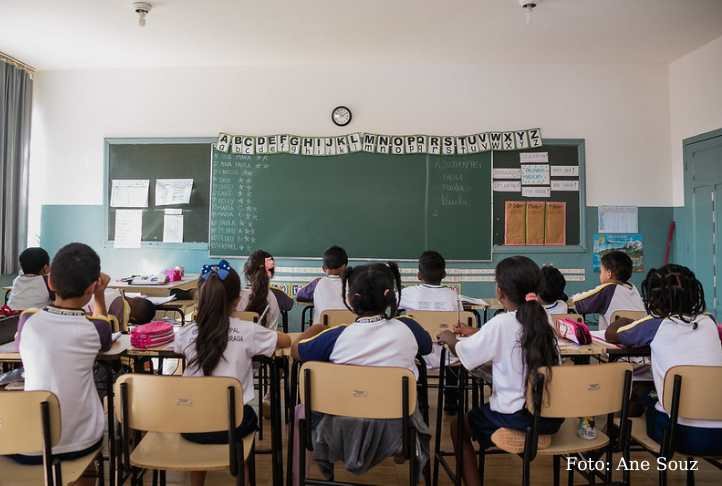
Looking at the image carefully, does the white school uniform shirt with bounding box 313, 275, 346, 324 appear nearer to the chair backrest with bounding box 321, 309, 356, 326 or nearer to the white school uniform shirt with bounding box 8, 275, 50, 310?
the chair backrest with bounding box 321, 309, 356, 326

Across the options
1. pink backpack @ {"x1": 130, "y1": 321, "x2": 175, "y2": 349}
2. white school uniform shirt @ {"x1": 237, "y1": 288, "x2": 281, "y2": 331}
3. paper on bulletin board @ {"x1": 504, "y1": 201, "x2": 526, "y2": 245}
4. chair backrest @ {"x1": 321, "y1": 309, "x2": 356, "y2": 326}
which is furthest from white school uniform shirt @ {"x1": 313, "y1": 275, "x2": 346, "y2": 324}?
paper on bulletin board @ {"x1": 504, "y1": 201, "x2": 526, "y2": 245}

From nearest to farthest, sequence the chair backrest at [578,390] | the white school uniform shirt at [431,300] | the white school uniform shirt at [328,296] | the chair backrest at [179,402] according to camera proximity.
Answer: the chair backrest at [179,402], the chair backrest at [578,390], the white school uniform shirt at [431,300], the white school uniform shirt at [328,296]

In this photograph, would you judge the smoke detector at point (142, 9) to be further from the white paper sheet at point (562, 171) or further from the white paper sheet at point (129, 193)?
the white paper sheet at point (562, 171)

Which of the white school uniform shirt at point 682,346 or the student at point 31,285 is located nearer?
the white school uniform shirt at point 682,346

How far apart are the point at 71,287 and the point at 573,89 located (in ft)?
16.0

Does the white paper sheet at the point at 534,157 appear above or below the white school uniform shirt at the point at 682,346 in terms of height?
above

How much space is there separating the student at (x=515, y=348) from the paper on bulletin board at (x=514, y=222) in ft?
10.3

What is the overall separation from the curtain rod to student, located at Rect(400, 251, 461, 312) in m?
4.63

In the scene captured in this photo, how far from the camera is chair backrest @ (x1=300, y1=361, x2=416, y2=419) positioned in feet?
5.00

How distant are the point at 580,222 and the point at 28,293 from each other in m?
4.71

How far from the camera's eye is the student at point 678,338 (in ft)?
5.54

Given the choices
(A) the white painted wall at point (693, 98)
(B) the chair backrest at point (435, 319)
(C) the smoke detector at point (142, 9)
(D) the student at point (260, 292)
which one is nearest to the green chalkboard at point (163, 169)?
(C) the smoke detector at point (142, 9)

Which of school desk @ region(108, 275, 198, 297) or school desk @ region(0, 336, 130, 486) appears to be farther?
school desk @ region(108, 275, 198, 297)

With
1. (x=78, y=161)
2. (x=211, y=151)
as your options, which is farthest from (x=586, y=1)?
(x=78, y=161)
